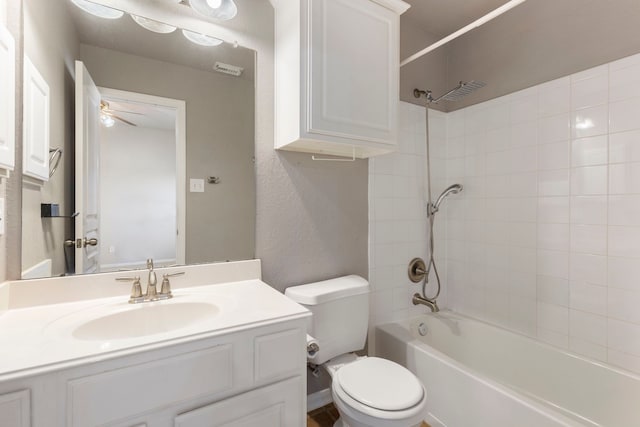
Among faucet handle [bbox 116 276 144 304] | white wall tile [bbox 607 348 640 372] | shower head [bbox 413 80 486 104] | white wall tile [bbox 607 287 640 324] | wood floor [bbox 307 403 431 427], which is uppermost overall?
shower head [bbox 413 80 486 104]

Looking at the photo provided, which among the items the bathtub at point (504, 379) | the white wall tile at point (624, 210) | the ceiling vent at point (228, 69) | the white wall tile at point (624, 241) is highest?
the ceiling vent at point (228, 69)

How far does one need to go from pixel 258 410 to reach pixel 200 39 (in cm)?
154

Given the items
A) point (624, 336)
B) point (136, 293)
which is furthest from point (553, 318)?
point (136, 293)

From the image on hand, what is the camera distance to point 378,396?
1.17 m

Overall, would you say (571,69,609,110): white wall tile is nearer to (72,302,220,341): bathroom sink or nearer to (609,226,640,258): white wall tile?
(609,226,640,258): white wall tile

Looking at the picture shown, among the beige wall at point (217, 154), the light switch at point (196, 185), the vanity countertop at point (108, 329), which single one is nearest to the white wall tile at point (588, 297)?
the vanity countertop at point (108, 329)

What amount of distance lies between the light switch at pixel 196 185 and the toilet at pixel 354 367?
26.1 inches

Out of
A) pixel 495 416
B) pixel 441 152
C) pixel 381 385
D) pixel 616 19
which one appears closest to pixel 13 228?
pixel 381 385

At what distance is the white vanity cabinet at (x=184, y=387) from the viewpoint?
0.66 metres

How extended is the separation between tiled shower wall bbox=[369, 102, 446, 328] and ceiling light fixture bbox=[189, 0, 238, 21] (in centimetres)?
111

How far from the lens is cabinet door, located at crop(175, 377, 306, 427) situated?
835 mm

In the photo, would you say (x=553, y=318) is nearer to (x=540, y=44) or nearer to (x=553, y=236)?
(x=553, y=236)

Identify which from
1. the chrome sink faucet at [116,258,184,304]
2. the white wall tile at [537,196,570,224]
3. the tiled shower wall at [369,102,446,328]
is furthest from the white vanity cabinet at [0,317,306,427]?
the white wall tile at [537,196,570,224]

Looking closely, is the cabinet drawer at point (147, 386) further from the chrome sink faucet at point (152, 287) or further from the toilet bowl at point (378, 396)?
the toilet bowl at point (378, 396)
